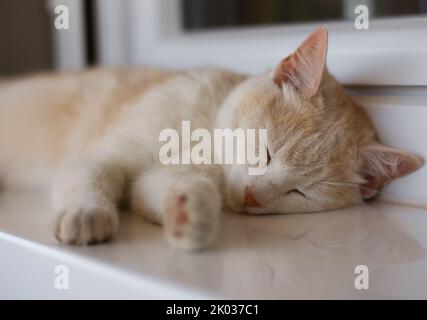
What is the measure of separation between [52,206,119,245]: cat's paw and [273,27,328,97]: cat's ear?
0.59m

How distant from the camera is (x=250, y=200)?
1.13 metres

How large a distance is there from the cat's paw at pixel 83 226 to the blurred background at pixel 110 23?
3.22 ft

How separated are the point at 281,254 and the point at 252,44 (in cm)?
92

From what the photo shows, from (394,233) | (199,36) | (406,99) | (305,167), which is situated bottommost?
(394,233)

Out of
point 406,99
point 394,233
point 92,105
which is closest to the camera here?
point 394,233

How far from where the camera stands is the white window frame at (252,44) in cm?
132

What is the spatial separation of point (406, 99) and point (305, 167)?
0.39 m

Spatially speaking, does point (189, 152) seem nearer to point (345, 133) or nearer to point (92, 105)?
point (345, 133)

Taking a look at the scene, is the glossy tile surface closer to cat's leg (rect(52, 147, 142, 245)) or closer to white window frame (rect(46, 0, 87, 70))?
cat's leg (rect(52, 147, 142, 245))

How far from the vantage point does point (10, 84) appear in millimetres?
1936

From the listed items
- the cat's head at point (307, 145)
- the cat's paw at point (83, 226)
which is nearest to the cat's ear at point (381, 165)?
the cat's head at point (307, 145)

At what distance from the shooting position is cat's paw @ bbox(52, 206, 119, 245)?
3.02ft

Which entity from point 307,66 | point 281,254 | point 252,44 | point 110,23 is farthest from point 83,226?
point 110,23

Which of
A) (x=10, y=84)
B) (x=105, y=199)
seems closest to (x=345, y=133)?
(x=105, y=199)
